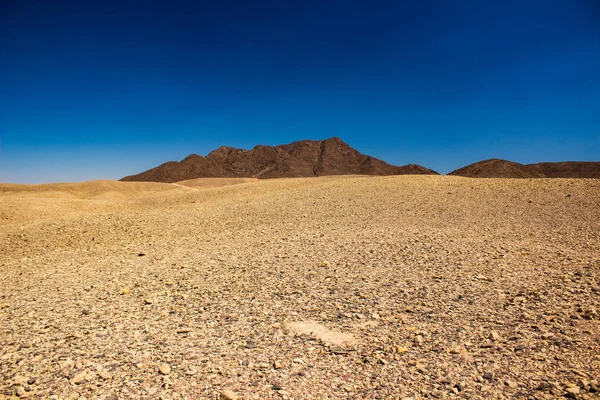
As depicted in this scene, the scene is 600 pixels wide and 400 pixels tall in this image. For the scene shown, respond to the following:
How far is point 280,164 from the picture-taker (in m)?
130

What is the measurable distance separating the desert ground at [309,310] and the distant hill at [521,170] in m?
33.4

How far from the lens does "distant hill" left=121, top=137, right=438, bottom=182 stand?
11525 cm

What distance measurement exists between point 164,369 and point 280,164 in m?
127

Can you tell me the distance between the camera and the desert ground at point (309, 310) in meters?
3.54

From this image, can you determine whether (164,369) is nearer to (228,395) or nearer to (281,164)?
(228,395)

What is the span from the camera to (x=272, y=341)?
4.39 meters

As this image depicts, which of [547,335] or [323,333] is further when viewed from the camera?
[323,333]

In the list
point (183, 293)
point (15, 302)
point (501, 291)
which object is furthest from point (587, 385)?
point (15, 302)

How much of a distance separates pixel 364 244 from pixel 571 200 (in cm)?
1055

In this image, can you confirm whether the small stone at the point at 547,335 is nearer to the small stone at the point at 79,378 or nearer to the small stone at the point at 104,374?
the small stone at the point at 104,374

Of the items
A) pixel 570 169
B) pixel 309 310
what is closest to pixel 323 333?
pixel 309 310

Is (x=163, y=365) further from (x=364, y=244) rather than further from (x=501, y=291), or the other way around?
(x=364, y=244)

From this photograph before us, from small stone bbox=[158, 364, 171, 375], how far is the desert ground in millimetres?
15

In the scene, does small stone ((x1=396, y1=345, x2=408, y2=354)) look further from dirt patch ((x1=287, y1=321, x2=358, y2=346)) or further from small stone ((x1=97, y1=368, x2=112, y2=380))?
small stone ((x1=97, y1=368, x2=112, y2=380))
